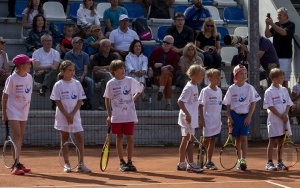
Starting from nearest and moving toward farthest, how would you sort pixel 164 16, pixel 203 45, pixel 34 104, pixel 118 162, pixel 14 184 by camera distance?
pixel 14 184
pixel 118 162
pixel 34 104
pixel 203 45
pixel 164 16

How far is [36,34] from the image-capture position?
19.4m

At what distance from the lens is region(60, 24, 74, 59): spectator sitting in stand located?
1938cm

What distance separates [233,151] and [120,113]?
2012 millimetres

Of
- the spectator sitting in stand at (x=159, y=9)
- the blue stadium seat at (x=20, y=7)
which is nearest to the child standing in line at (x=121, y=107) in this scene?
the blue stadium seat at (x=20, y=7)

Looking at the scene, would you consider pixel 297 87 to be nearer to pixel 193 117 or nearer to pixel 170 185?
pixel 193 117

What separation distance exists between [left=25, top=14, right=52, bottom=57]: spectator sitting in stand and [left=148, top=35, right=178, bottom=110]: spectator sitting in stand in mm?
2556

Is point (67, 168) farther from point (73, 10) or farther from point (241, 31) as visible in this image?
point (241, 31)

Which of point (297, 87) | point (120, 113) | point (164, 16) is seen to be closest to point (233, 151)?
point (120, 113)

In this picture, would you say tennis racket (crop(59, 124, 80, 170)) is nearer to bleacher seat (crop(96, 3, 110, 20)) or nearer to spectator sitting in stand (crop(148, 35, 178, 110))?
spectator sitting in stand (crop(148, 35, 178, 110))

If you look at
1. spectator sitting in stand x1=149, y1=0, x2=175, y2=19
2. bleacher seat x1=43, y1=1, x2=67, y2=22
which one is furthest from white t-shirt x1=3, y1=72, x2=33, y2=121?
spectator sitting in stand x1=149, y1=0, x2=175, y2=19

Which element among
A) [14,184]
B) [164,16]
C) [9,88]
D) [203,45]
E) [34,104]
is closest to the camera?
[14,184]

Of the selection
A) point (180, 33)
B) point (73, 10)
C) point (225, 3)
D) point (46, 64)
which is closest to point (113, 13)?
point (73, 10)

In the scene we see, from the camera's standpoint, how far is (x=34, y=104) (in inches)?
718

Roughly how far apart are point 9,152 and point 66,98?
156 cm
